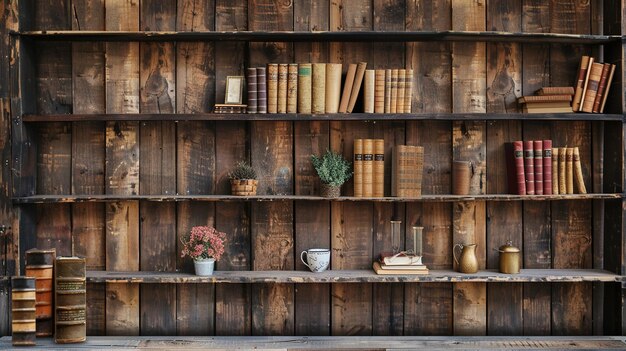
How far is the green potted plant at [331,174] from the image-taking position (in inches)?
119

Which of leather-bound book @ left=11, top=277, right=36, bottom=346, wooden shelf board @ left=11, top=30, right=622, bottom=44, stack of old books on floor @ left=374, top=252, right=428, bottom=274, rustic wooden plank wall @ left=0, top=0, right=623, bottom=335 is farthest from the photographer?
rustic wooden plank wall @ left=0, top=0, right=623, bottom=335

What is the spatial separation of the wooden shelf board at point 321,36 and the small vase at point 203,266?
1113 mm

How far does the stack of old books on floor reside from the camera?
3.06 m

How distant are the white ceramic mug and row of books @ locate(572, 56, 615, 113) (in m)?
1.48

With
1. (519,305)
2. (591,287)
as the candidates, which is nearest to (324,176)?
(519,305)

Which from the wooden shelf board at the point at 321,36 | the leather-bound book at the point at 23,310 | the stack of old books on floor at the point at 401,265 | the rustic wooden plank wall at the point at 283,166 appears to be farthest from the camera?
the rustic wooden plank wall at the point at 283,166

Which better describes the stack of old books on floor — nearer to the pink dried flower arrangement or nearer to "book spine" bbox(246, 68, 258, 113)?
the pink dried flower arrangement

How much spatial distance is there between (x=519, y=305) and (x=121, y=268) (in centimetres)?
213

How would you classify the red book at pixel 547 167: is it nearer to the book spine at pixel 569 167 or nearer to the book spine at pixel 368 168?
the book spine at pixel 569 167

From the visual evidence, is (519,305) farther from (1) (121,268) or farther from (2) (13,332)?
(2) (13,332)

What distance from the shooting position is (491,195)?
307cm

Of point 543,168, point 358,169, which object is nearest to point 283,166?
point 358,169

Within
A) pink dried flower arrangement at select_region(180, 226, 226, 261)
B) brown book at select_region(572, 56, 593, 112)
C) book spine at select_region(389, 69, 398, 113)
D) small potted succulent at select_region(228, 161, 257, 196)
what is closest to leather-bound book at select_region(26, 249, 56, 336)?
pink dried flower arrangement at select_region(180, 226, 226, 261)

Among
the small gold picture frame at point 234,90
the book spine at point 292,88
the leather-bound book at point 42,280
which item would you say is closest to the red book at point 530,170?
the book spine at point 292,88
